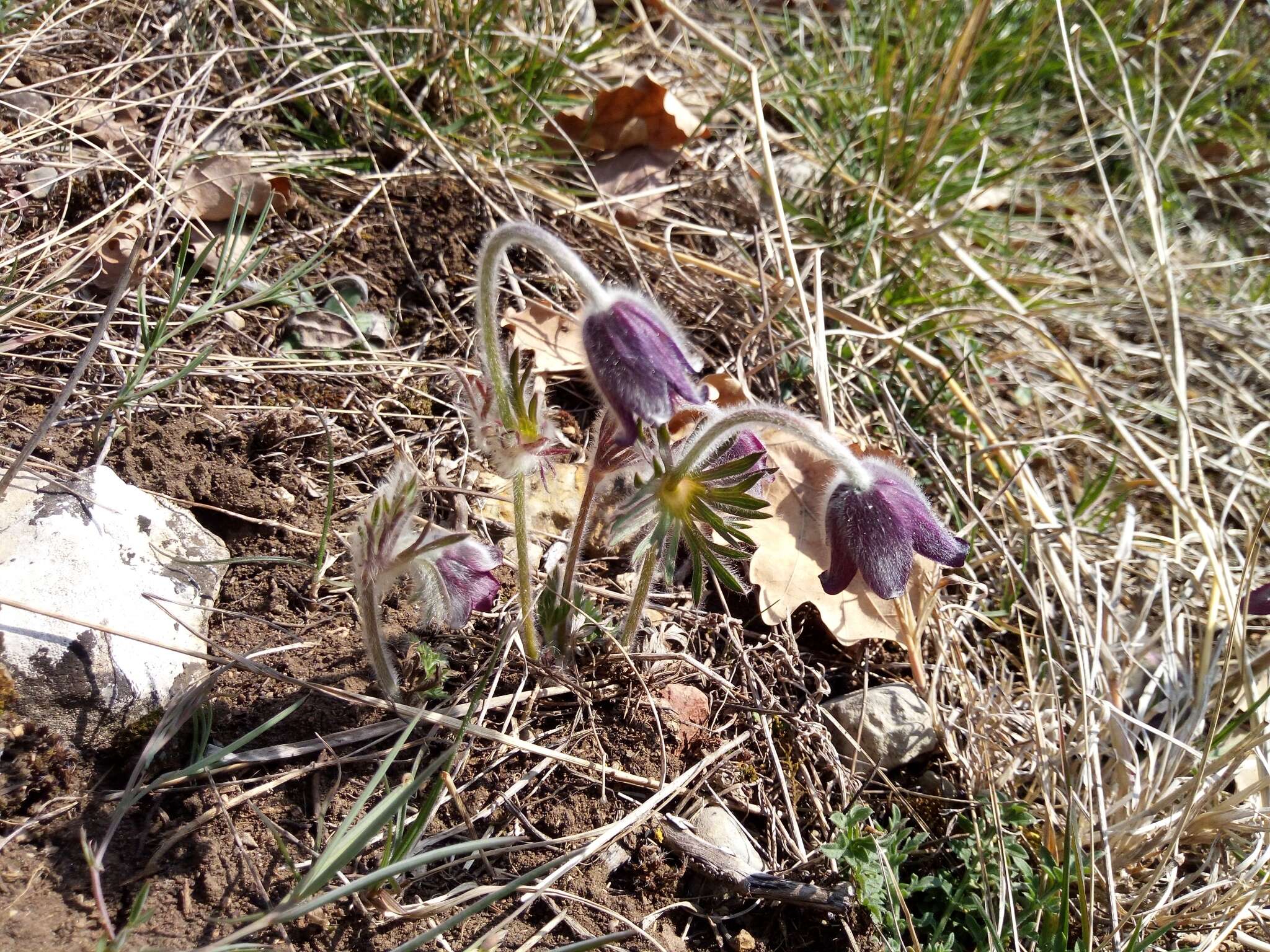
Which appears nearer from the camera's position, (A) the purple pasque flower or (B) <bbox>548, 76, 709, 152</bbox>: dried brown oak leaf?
(A) the purple pasque flower

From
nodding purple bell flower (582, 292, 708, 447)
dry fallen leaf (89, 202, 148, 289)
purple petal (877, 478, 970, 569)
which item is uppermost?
nodding purple bell flower (582, 292, 708, 447)

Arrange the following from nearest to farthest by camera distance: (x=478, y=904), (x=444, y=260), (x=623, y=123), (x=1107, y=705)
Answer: (x=478, y=904) → (x=1107, y=705) → (x=444, y=260) → (x=623, y=123)

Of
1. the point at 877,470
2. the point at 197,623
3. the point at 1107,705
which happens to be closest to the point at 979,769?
the point at 1107,705

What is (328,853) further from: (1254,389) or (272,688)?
(1254,389)

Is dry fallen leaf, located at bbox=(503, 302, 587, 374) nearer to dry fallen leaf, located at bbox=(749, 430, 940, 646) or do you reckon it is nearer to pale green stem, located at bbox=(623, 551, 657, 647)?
dry fallen leaf, located at bbox=(749, 430, 940, 646)

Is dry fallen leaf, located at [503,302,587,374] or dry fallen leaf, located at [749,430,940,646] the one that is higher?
dry fallen leaf, located at [503,302,587,374]

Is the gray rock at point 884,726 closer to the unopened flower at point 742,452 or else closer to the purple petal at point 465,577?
the unopened flower at point 742,452

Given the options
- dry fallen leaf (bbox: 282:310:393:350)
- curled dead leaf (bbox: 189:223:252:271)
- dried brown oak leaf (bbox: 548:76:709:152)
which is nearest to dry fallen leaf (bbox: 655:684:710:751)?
dry fallen leaf (bbox: 282:310:393:350)
